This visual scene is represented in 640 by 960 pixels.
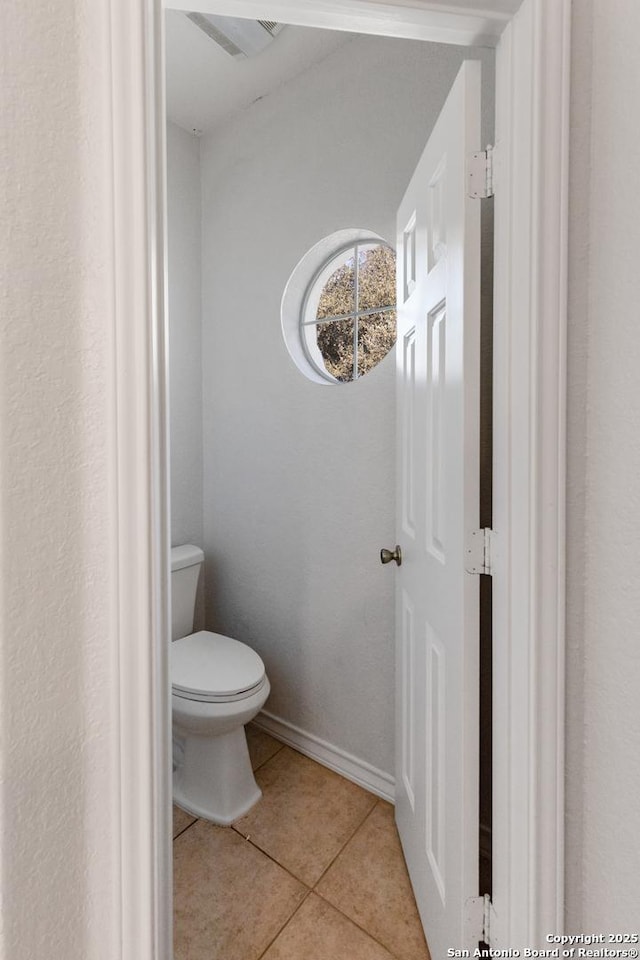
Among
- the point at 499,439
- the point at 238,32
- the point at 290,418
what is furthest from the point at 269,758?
the point at 238,32

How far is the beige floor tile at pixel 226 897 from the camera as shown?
3.80 feet

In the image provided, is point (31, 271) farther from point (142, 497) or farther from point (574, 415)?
point (574, 415)

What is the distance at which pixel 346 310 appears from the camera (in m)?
1.95

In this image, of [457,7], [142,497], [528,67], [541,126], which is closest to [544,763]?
[142,497]

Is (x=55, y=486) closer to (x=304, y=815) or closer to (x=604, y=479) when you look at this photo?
(x=604, y=479)

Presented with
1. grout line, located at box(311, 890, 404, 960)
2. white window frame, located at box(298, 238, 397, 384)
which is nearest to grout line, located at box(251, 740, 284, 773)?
grout line, located at box(311, 890, 404, 960)

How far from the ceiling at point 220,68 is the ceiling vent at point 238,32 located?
0.03 m

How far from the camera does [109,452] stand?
620mm

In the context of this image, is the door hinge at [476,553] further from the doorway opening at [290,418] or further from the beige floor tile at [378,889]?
the beige floor tile at [378,889]

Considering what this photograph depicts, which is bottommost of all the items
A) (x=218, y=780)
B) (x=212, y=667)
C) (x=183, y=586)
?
(x=218, y=780)

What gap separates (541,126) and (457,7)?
241 millimetres

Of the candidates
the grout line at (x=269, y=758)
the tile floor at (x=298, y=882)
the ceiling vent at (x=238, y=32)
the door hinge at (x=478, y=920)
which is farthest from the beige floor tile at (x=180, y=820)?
the ceiling vent at (x=238, y=32)

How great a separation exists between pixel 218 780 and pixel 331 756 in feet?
1.45

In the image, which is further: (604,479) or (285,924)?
(285,924)
